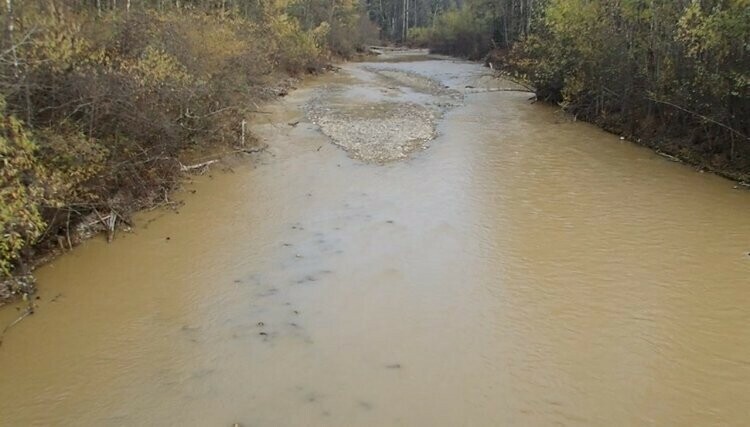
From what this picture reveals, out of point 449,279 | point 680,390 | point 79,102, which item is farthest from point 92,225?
point 680,390

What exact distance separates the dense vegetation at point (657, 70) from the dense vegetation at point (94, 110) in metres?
11.4

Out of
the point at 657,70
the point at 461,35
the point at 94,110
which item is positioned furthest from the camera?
the point at 461,35

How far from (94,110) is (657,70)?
14.1 metres

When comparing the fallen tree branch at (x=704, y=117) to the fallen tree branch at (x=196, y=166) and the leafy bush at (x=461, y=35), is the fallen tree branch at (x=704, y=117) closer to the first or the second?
the fallen tree branch at (x=196, y=166)

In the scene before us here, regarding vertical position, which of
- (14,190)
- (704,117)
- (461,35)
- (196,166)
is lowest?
(196,166)

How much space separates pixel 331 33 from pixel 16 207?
1548 inches

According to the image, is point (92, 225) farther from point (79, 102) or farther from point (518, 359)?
point (518, 359)

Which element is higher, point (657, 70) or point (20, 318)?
point (657, 70)

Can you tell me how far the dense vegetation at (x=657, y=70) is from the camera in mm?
12891

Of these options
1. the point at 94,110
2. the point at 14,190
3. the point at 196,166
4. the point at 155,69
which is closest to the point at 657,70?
the point at 196,166

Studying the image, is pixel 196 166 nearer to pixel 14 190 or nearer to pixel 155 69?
pixel 155 69

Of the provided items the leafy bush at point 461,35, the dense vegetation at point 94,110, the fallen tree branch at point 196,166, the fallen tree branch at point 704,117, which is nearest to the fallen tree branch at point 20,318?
the dense vegetation at point 94,110

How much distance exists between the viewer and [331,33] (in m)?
43.2

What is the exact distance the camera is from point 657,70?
52.0 feet
